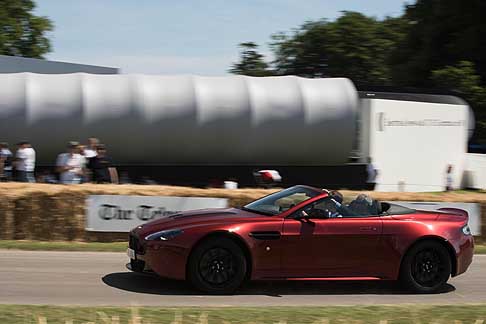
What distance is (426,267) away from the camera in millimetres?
9750

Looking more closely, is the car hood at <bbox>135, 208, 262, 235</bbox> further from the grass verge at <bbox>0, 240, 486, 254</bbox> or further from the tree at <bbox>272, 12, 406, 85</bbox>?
the tree at <bbox>272, 12, 406, 85</bbox>

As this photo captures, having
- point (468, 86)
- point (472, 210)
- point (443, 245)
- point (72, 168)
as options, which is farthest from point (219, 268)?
point (468, 86)

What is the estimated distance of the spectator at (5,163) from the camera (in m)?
17.7

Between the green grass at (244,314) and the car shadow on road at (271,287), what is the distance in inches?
47.9

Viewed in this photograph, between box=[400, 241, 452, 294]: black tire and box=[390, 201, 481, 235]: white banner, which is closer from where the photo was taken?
box=[400, 241, 452, 294]: black tire

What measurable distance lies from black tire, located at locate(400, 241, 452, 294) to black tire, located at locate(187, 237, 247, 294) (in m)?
2.15

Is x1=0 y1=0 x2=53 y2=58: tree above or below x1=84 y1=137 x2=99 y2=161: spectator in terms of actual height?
above

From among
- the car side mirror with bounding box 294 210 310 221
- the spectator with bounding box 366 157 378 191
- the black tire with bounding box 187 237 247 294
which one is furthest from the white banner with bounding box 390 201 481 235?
the spectator with bounding box 366 157 378 191

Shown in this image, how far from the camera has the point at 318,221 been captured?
9367mm

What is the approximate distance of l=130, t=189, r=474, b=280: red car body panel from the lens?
8.98 metres

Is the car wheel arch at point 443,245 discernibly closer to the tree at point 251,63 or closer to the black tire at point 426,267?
the black tire at point 426,267

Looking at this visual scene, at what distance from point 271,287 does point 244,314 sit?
6.88ft

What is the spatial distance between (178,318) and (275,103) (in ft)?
47.9

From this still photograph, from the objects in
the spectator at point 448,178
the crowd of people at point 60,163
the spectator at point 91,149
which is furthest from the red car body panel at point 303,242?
the spectator at point 448,178
